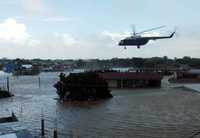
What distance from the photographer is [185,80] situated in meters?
121

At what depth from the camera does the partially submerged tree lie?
6531cm

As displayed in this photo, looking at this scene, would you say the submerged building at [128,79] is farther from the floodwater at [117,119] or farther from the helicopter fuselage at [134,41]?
the floodwater at [117,119]

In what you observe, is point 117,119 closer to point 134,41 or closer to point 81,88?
point 81,88

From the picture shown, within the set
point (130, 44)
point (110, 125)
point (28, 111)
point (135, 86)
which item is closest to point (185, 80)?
point (135, 86)

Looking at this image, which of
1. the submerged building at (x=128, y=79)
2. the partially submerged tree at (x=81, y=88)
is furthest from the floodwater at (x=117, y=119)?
the submerged building at (x=128, y=79)

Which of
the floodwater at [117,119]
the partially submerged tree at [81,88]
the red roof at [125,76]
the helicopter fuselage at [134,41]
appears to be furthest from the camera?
the red roof at [125,76]

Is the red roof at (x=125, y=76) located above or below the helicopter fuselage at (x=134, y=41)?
below

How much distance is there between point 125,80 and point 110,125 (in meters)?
57.9

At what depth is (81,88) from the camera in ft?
216

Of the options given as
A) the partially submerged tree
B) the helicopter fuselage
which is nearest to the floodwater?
the partially submerged tree

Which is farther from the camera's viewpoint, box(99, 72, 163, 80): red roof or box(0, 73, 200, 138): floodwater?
box(99, 72, 163, 80): red roof

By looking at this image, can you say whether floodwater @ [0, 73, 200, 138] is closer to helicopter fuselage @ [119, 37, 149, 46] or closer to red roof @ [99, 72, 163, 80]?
helicopter fuselage @ [119, 37, 149, 46]

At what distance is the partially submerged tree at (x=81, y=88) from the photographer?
2571 inches

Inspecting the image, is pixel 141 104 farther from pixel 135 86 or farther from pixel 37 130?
pixel 135 86
